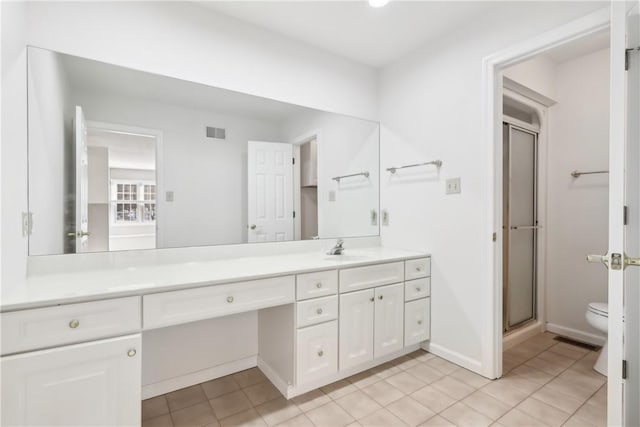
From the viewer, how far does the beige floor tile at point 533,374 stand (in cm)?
201

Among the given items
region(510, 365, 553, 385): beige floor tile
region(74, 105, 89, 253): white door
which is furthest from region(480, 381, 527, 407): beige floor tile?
region(74, 105, 89, 253): white door

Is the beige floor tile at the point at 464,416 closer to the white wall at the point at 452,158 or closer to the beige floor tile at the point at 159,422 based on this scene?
the white wall at the point at 452,158

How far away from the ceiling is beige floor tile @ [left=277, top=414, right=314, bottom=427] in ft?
8.06

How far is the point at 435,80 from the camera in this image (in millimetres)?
2377

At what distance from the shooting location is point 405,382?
2.00m

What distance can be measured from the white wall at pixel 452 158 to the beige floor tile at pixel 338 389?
0.82 meters

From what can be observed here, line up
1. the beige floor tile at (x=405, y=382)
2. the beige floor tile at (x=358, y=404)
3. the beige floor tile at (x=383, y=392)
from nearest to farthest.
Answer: the beige floor tile at (x=358, y=404) < the beige floor tile at (x=383, y=392) < the beige floor tile at (x=405, y=382)

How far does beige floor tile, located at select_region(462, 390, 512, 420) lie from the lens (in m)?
1.68

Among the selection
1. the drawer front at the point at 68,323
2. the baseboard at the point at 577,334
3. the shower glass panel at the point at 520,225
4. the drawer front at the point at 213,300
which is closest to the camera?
the drawer front at the point at 68,323

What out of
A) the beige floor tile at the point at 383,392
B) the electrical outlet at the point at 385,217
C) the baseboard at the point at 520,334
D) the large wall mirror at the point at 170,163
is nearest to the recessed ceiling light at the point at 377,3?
the large wall mirror at the point at 170,163

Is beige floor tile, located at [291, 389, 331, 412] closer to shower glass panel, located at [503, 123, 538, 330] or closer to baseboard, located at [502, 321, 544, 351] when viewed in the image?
baseboard, located at [502, 321, 544, 351]

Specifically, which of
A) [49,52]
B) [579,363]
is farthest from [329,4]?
[579,363]

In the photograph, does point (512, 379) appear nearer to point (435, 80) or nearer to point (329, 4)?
point (435, 80)

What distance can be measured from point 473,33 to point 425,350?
7.73 ft
